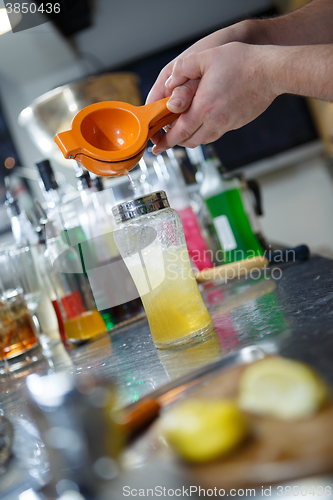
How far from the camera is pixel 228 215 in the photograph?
1103 millimetres

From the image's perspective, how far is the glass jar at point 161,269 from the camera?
0.56 m

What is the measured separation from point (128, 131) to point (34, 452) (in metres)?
0.46

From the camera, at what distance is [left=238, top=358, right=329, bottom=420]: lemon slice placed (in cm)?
29

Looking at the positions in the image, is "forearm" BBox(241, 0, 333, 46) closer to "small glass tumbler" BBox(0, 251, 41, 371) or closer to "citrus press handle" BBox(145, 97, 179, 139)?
"citrus press handle" BBox(145, 97, 179, 139)

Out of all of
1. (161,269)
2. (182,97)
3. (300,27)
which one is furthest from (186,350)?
(300,27)

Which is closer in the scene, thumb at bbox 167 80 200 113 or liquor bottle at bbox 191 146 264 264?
thumb at bbox 167 80 200 113

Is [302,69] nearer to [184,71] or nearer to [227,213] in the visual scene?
[184,71]

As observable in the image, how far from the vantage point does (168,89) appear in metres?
0.79

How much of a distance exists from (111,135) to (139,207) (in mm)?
195

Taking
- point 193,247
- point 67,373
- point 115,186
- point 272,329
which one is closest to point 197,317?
point 272,329

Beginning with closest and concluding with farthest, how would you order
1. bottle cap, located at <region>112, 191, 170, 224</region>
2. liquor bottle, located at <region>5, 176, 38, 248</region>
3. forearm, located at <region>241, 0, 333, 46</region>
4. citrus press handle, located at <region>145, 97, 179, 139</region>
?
A: bottle cap, located at <region>112, 191, 170, 224</region> → citrus press handle, located at <region>145, 97, 179, 139</region> → forearm, located at <region>241, 0, 333, 46</region> → liquor bottle, located at <region>5, 176, 38, 248</region>

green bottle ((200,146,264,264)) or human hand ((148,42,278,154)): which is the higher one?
human hand ((148,42,278,154))

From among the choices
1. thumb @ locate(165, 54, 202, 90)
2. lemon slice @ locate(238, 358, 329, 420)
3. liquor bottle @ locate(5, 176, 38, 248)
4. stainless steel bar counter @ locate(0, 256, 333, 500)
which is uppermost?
thumb @ locate(165, 54, 202, 90)

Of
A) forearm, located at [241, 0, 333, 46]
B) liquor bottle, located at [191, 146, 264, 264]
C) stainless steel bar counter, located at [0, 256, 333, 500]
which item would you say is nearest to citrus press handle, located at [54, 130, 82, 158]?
stainless steel bar counter, located at [0, 256, 333, 500]
